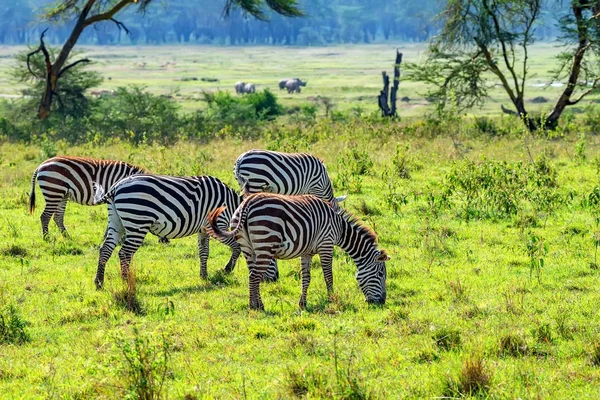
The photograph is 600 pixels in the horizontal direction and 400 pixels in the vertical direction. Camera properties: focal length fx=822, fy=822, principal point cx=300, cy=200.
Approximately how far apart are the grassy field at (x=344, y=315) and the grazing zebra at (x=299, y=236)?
0.32 m

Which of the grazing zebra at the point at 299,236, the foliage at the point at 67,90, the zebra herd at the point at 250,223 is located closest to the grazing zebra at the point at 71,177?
the zebra herd at the point at 250,223

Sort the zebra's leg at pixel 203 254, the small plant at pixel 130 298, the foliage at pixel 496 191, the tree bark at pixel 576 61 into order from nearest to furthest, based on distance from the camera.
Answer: the small plant at pixel 130 298 → the zebra's leg at pixel 203 254 → the foliage at pixel 496 191 → the tree bark at pixel 576 61

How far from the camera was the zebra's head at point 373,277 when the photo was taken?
9.50m

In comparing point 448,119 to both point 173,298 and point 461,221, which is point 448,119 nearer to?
point 461,221

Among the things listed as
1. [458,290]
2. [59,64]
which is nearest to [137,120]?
[59,64]

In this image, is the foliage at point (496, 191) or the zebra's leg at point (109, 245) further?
the foliage at point (496, 191)

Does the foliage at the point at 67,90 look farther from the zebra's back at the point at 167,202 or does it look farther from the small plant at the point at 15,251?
the zebra's back at the point at 167,202

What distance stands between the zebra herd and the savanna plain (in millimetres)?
355

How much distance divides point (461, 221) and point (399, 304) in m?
4.52

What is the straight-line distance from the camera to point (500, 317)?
28.1 ft

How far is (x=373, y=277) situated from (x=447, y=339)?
6.35 ft

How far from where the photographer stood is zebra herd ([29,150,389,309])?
9.02m

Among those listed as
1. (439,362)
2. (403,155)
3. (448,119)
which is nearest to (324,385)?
(439,362)

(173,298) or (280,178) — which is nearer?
(173,298)
